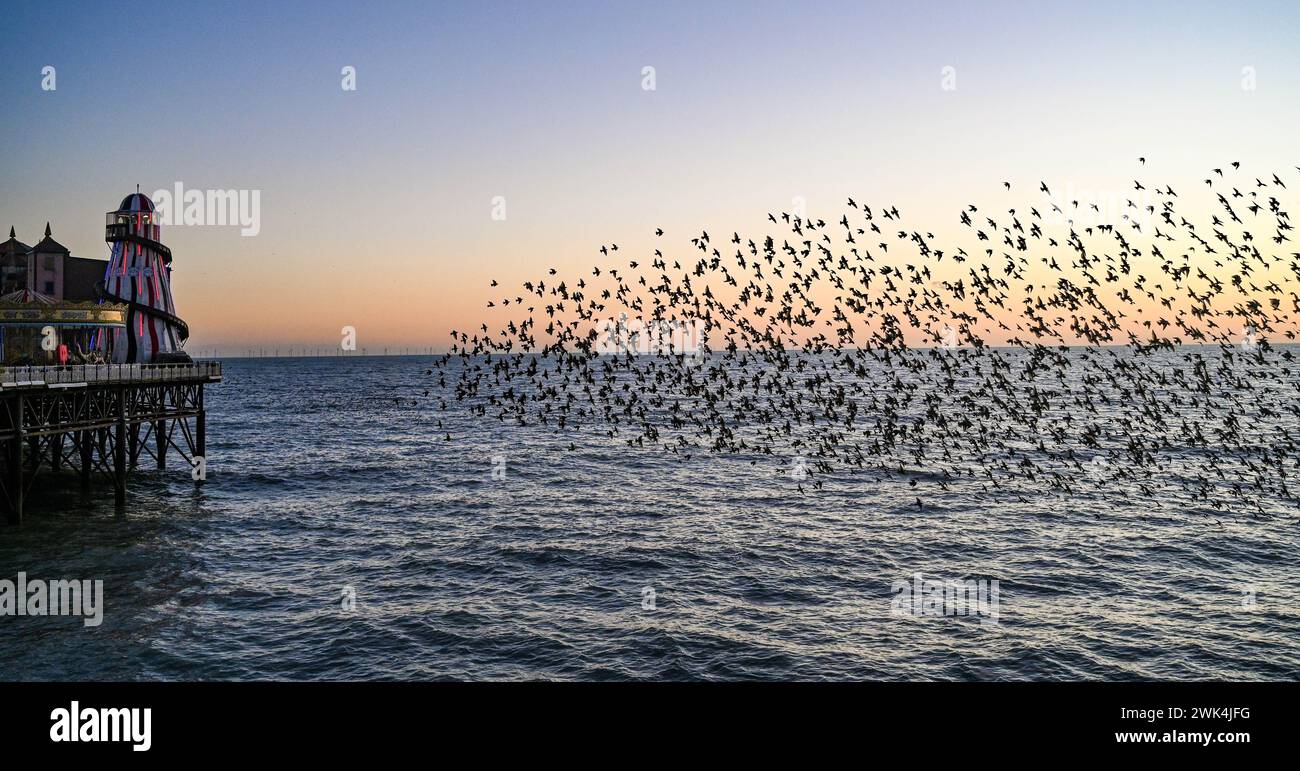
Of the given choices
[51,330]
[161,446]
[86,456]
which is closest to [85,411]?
[86,456]

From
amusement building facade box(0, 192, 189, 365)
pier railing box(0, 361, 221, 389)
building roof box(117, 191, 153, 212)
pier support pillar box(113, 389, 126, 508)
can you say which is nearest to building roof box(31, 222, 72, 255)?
amusement building facade box(0, 192, 189, 365)

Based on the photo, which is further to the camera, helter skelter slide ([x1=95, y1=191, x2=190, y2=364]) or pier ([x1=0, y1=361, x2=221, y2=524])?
helter skelter slide ([x1=95, y1=191, x2=190, y2=364])

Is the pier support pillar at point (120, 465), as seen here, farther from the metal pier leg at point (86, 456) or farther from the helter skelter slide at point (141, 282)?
the helter skelter slide at point (141, 282)

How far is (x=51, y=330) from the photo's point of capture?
45.0 metres

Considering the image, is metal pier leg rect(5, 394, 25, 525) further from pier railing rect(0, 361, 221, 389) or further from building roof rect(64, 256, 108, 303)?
building roof rect(64, 256, 108, 303)

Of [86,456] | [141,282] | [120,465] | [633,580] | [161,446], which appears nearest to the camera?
[633,580]

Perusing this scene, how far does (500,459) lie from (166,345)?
979 inches

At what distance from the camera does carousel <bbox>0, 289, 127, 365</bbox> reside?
4384 centimetres

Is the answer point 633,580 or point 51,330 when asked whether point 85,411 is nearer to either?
point 51,330

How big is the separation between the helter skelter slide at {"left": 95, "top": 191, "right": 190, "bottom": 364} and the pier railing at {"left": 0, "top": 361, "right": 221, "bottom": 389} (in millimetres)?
3940

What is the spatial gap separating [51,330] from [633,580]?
122 ft

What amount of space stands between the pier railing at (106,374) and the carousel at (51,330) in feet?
13.0
